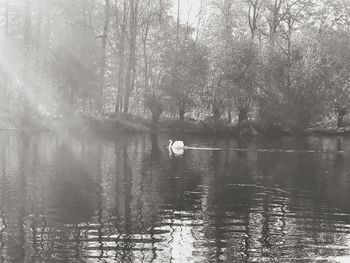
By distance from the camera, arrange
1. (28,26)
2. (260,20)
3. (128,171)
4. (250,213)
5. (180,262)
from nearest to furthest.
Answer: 1. (180,262)
2. (250,213)
3. (128,171)
4. (28,26)
5. (260,20)

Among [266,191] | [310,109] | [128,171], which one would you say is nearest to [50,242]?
[266,191]

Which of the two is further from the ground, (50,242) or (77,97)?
(77,97)

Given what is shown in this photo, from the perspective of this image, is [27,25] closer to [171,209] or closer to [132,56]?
[132,56]

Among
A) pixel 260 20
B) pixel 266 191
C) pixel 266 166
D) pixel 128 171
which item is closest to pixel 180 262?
pixel 266 191

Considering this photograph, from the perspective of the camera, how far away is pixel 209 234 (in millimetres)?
14961

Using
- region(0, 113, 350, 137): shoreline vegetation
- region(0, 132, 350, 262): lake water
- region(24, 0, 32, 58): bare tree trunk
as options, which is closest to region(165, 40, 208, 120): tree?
region(0, 113, 350, 137): shoreline vegetation

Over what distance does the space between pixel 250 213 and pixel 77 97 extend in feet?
152

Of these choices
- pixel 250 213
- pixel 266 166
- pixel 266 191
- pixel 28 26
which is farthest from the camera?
pixel 28 26

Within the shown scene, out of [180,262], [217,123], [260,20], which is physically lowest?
[180,262]

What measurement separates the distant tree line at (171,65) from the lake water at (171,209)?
88.8ft

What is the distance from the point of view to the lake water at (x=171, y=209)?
Result: 13.3 meters

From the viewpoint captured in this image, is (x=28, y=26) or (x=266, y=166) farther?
(x=28, y=26)

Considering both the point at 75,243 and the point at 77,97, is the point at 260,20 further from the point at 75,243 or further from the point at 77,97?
the point at 75,243

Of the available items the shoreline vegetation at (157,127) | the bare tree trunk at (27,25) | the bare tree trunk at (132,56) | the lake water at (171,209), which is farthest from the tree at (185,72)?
the lake water at (171,209)
